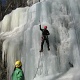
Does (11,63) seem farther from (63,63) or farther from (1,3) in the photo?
(1,3)

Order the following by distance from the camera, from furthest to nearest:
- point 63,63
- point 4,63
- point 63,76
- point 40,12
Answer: point 4,63
point 40,12
point 63,63
point 63,76

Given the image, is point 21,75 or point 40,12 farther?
point 40,12

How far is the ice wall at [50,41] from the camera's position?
1402 centimetres

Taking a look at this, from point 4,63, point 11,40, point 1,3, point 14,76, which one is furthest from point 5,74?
point 1,3

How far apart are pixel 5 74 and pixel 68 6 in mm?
5222

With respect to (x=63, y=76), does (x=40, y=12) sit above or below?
above

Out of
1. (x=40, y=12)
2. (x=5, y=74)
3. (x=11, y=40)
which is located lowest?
(x=5, y=74)

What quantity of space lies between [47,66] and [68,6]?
4470 millimetres

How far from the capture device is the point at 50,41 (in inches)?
591

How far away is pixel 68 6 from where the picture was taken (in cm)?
1708

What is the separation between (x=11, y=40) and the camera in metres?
16.4

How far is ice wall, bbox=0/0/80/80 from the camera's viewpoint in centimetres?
1402

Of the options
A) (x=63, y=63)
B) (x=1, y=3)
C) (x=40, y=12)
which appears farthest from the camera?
(x=1, y=3)

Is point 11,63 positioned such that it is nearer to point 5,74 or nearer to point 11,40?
point 11,40
